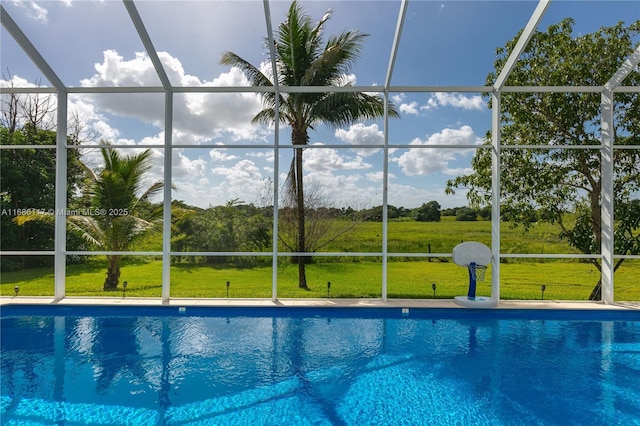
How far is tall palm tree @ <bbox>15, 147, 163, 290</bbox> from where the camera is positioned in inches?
283

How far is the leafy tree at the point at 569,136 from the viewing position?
667 centimetres

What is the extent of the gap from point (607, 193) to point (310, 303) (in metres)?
5.30

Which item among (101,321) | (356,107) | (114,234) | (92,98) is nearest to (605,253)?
(356,107)

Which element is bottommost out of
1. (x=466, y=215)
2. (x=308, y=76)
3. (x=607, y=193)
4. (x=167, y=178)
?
(x=466, y=215)

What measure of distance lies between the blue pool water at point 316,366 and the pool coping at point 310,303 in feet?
0.35

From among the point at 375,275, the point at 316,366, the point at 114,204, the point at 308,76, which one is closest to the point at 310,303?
the point at 316,366

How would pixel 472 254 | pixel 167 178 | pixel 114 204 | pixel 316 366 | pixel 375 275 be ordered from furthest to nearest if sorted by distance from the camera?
pixel 375 275
pixel 114 204
pixel 472 254
pixel 167 178
pixel 316 366

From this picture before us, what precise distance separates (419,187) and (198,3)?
667 cm

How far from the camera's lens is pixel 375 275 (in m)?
11.0

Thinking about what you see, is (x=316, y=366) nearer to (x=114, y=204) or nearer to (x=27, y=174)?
(x=114, y=204)

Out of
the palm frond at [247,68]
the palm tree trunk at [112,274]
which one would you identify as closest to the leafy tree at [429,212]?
the palm frond at [247,68]

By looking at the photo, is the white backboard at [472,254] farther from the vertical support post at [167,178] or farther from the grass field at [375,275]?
the vertical support post at [167,178]

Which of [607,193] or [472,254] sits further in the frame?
[472,254]

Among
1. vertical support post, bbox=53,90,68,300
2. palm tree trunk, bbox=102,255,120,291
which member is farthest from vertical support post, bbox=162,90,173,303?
palm tree trunk, bbox=102,255,120,291
